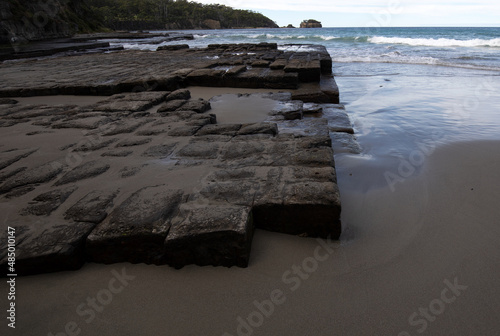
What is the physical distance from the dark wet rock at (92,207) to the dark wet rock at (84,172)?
1.09 ft

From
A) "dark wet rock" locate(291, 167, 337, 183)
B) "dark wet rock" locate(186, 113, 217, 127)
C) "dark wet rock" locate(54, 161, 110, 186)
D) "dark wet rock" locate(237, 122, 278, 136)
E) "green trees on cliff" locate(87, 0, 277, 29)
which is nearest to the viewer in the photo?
"dark wet rock" locate(291, 167, 337, 183)

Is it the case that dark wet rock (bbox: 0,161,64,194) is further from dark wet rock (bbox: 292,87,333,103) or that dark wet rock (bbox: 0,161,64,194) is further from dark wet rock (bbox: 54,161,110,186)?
dark wet rock (bbox: 292,87,333,103)

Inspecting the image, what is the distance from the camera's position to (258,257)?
178 cm

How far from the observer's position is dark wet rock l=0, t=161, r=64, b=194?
2298 millimetres

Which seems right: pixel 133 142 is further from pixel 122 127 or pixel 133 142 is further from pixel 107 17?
pixel 107 17

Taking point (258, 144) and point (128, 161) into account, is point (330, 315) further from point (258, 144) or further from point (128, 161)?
point (128, 161)

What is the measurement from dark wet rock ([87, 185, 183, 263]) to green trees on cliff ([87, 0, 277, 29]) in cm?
6581

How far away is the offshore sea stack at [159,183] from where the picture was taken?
5.53ft

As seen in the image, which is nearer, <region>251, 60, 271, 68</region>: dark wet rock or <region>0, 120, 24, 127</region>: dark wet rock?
<region>0, 120, 24, 127</region>: dark wet rock

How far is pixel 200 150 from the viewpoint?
9.00ft

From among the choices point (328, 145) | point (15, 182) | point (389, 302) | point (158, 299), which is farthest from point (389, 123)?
point (15, 182)

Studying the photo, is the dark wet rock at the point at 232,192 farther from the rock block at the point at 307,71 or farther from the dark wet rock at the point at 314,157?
the rock block at the point at 307,71

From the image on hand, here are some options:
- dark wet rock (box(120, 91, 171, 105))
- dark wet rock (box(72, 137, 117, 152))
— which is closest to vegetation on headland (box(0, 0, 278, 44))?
dark wet rock (box(120, 91, 171, 105))

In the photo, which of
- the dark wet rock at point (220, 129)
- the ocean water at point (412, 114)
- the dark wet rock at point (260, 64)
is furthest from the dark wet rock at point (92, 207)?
the dark wet rock at point (260, 64)
